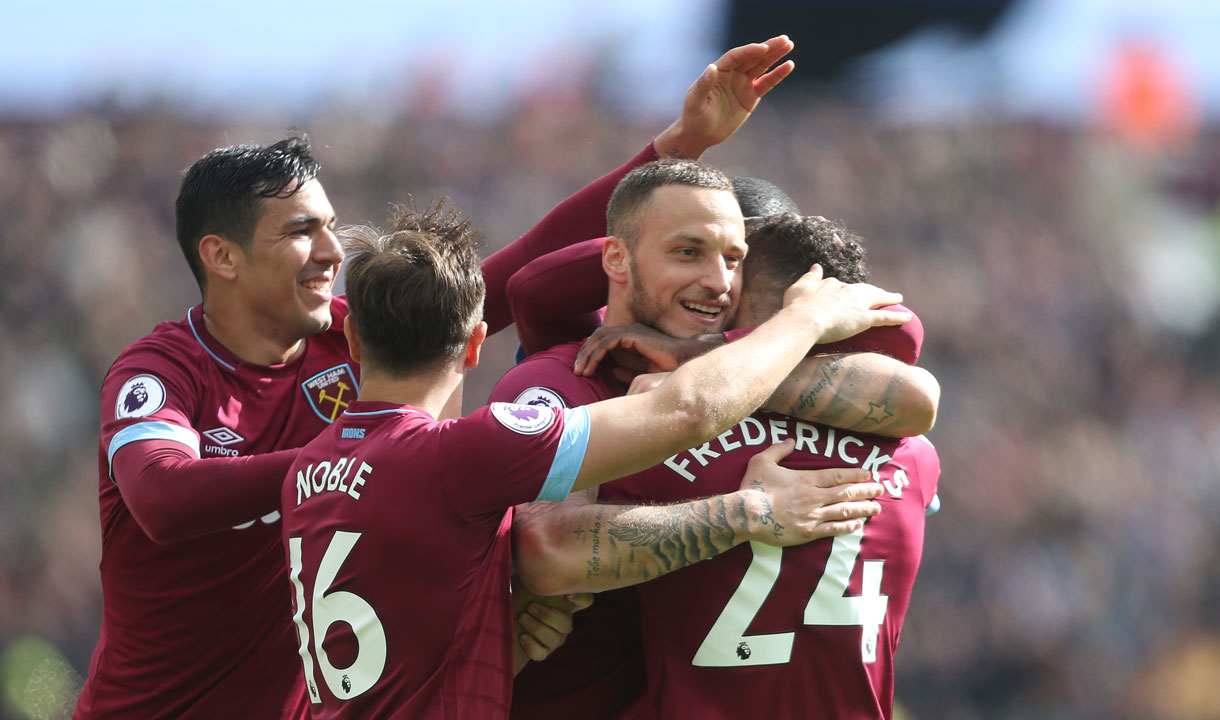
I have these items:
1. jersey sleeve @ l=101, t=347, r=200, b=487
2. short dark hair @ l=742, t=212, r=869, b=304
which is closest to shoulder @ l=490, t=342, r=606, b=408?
short dark hair @ l=742, t=212, r=869, b=304

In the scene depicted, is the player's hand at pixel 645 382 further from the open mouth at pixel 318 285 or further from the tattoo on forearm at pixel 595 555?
the open mouth at pixel 318 285

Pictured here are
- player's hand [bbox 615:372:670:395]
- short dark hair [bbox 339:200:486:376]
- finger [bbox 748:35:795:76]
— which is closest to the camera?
short dark hair [bbox 339:200:486:376]

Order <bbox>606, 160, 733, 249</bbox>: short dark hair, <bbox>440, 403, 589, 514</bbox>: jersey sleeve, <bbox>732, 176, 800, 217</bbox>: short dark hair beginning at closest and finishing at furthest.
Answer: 1. <bbox>440, 403, 589, 514</bbox>: jersey sleeve
2. <bbox>606, 160, 733, 249</bbox>: short dark hair
3. <bbox>732, 176, 800, 217</bbox>: short dark hair

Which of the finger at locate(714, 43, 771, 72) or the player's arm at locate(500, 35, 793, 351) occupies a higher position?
the finger at locate(714, 43, 771, 72)

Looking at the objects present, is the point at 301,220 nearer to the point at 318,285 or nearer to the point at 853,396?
the point at 318,285

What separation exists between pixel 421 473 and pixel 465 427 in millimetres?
147

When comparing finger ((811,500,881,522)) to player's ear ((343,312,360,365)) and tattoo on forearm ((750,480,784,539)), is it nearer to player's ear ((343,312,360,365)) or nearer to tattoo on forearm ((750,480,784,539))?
tattoo on forearm ((750,480,784,539))

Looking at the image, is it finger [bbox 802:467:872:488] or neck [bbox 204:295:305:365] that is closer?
finger [bbox 802:467:872:488]

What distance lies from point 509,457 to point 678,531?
1.60ft

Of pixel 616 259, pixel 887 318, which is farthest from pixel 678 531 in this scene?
pixel 616 259

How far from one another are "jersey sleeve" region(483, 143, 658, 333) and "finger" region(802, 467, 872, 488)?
4.83ft

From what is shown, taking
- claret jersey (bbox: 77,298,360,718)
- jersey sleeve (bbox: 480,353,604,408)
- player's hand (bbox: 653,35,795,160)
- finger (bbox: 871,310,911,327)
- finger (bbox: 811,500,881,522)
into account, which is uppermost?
player's hand (bbox: 653,35,795,160)

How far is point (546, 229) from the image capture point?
4.35 m

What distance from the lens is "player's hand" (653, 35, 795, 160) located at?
4230mm
